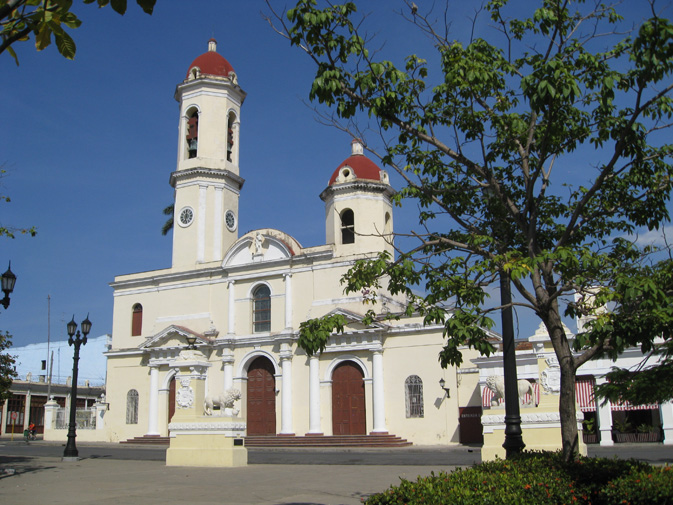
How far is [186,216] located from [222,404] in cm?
1676

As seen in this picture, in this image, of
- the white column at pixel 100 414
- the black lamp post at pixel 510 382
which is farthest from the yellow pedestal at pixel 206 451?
the white column at pixel 100 414

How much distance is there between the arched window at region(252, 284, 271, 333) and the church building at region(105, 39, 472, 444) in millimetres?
52

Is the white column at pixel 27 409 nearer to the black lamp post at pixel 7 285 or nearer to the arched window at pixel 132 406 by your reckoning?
the arched window at pixel 132 406

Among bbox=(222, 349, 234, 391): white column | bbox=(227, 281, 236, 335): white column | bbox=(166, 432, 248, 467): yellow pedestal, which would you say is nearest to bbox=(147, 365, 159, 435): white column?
bbox=(222, 349, 234, 391): white column

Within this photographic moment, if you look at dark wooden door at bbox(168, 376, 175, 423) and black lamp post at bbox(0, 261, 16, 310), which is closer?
black lamp post at bbox(0, 261, 16, 310)

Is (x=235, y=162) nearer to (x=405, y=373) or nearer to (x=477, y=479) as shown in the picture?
(x=405, y=373)

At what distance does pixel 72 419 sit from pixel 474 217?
16543 millimetres

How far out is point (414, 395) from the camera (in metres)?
27.1

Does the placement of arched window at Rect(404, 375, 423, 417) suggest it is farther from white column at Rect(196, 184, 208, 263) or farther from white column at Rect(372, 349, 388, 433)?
white column at Rect(196, 184, 208, 263)

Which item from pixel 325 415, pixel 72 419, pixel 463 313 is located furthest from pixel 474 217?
pixel 325 415

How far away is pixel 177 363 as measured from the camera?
60.7 feet

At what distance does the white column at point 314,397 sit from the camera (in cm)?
2825

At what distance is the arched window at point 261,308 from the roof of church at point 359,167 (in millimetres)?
6018

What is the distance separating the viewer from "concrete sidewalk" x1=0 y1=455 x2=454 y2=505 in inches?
399
